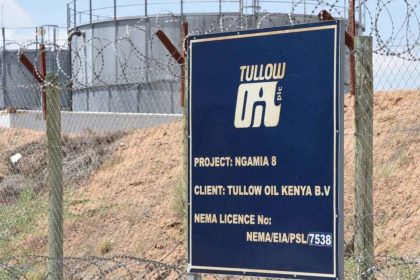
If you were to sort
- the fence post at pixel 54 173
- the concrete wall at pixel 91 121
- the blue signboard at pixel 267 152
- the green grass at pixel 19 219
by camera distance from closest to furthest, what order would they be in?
1. the blue signboard at pixel 267 152
2. the fence post at pixel 54 173
3. the green grass at pixel 19 219
4. the concrete wall at pixel 91 121

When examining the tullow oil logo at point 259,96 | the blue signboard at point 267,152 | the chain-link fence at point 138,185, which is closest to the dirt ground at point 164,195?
the chain-link fence at point 138,185

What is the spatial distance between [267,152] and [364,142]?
0.94 meters

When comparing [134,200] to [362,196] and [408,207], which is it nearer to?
[408,207]

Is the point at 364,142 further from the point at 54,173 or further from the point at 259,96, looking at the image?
the point at 54,173

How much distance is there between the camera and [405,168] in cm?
1146

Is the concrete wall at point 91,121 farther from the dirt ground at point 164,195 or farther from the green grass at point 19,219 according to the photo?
the green grass at point 19,219

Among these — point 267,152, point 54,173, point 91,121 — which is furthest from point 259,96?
point 91,121

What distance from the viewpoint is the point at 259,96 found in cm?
557

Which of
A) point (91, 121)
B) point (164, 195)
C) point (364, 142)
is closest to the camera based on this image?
point (364, 142)

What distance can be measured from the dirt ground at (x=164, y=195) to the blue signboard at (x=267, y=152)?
3190 mm

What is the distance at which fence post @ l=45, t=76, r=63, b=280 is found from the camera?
802 centimetres

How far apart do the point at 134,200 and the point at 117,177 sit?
6.92 ft

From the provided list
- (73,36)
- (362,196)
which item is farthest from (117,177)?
(73,36)

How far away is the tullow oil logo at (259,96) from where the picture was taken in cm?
550
